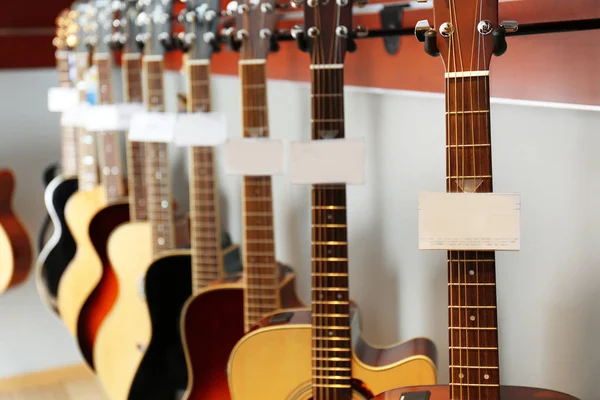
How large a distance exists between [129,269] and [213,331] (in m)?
0.56

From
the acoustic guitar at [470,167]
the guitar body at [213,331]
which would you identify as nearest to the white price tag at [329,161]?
the acoustic guitar at [470,167]

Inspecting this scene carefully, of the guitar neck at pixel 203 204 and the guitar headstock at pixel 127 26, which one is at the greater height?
the guitar headstock at pixel 127 26

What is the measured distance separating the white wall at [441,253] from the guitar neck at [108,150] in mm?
323

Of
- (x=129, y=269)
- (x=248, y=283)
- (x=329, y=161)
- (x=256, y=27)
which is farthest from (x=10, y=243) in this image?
(x=329, y=161)

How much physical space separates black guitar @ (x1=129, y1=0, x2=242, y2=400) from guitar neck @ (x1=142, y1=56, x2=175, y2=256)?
161mm

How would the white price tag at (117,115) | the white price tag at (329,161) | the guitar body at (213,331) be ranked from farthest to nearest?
1. the white price tag at (117,115)
2. the guitar body at (213,331)
3. the white price tag at (329,161)

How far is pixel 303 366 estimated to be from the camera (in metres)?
1.51

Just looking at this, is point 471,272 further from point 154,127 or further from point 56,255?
point 56,255

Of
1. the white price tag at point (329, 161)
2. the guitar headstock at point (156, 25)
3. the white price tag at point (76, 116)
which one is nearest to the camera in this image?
the white price tag at point (329, 161)

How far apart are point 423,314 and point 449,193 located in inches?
23.4

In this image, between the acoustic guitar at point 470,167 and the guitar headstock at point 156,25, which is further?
the guitar headstock at point 156,25

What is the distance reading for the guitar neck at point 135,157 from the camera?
8.19 ft

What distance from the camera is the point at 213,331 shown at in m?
1.87

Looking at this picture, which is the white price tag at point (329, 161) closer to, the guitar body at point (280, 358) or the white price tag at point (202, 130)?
the guitar body at point (280, 358)
